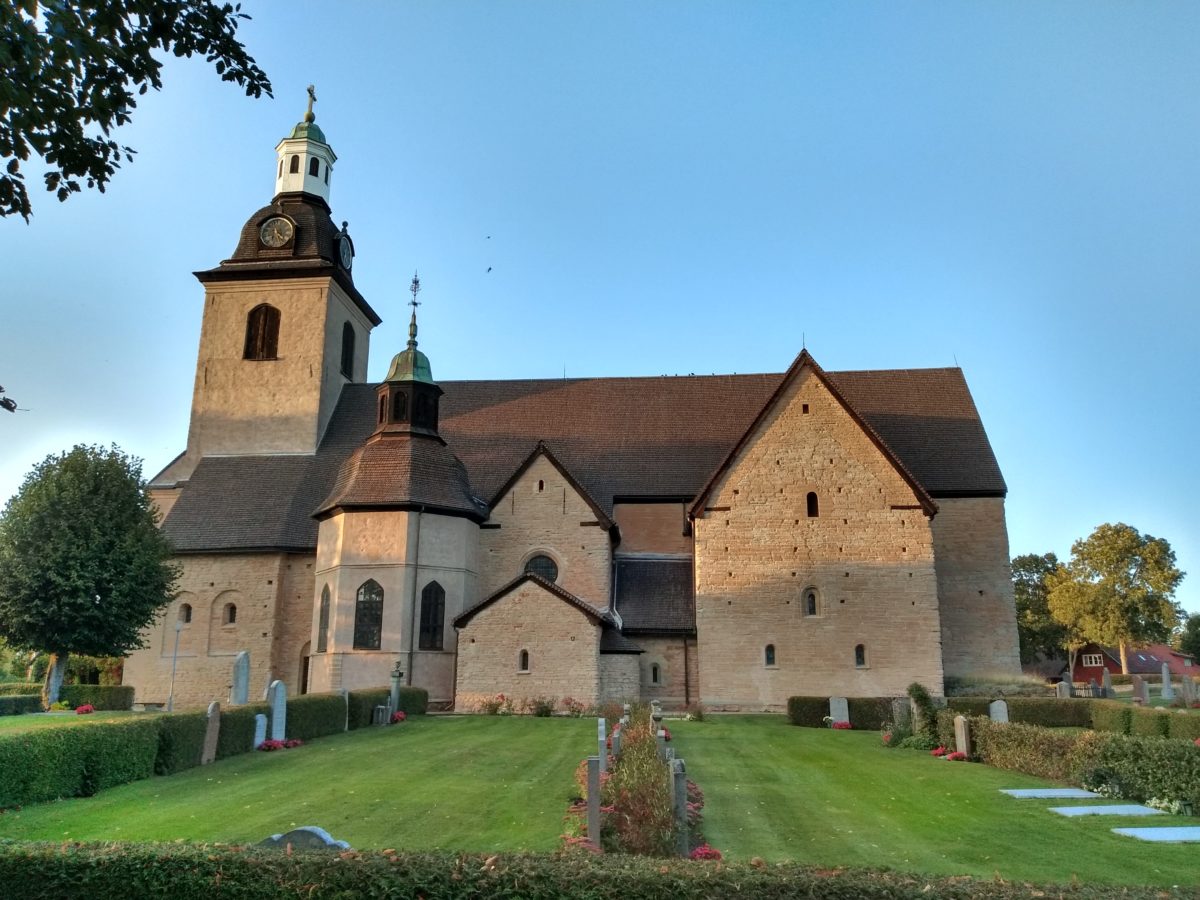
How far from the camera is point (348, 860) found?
7363mm

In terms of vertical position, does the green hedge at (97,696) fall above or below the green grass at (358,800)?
above

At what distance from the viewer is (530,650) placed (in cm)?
2803

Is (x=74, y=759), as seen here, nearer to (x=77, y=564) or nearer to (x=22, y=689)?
(x=77, y=564)

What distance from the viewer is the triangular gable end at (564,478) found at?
1241 inches

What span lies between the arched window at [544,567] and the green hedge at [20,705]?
16543 mm

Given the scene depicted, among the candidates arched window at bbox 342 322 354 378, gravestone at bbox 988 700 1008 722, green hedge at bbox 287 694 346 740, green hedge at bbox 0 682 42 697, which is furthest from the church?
gravestone at bbox 988 700 1008 722

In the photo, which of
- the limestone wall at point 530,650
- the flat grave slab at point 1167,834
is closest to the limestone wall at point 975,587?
the limestone wall at point 530,650

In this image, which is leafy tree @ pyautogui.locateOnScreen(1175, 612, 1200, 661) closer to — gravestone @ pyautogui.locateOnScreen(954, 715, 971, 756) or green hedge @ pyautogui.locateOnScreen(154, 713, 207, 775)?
gravestone @ pyautogui.locateOnScreen(954, 715, 971, 756)

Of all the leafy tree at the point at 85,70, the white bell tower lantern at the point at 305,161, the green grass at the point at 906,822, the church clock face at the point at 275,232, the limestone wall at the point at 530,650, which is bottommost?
the green grass at the point at 906,822

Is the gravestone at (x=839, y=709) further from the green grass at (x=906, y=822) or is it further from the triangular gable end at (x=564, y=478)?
the triangular gable end at (x=564, y=478)

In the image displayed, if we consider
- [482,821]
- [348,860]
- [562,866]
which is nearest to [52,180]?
[348,860]

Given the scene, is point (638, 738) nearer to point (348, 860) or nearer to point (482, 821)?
point (482, 821)

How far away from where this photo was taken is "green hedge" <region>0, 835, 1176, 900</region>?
6.86 meters

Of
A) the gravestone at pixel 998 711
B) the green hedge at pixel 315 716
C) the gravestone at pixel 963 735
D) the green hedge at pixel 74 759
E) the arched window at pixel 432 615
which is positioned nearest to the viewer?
the green hedge at pixel 74 759
